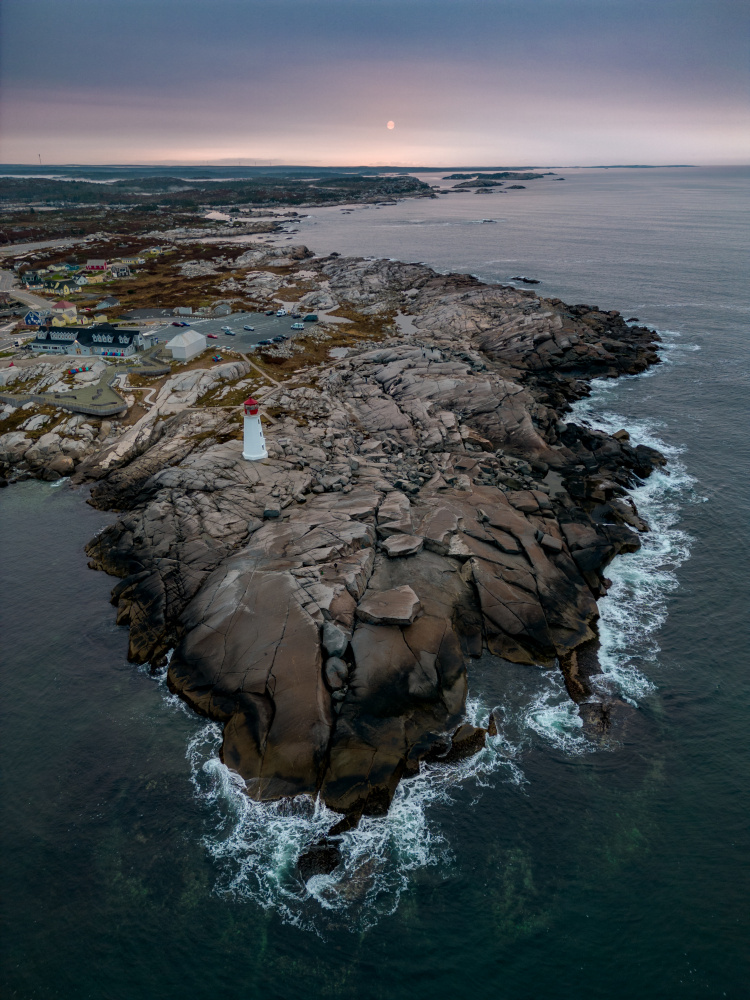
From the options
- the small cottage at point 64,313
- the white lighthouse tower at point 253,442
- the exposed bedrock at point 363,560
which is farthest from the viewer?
the small cottage at point 64,313

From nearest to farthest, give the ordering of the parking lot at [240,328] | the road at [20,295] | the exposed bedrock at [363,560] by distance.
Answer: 1. the exposed bedrock at [363,560]
2. the parking lot at [240,328]
3. the road at [20,295]

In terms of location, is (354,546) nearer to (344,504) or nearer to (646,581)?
(344,504)

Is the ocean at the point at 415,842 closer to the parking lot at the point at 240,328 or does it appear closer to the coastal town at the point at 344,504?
the coastal town at the point at 344,504

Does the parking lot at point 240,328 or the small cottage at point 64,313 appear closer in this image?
the parking lot at point 240,328

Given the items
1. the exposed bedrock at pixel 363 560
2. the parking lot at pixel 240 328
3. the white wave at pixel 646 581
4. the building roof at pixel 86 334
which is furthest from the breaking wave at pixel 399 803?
the parking lot at pixel 240 328

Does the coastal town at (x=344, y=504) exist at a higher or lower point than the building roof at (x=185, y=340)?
lower

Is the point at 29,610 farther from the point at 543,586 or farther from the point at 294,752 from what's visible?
the point at 543,586

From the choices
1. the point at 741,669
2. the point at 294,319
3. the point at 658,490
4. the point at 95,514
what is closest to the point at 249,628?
the point at 95,514
